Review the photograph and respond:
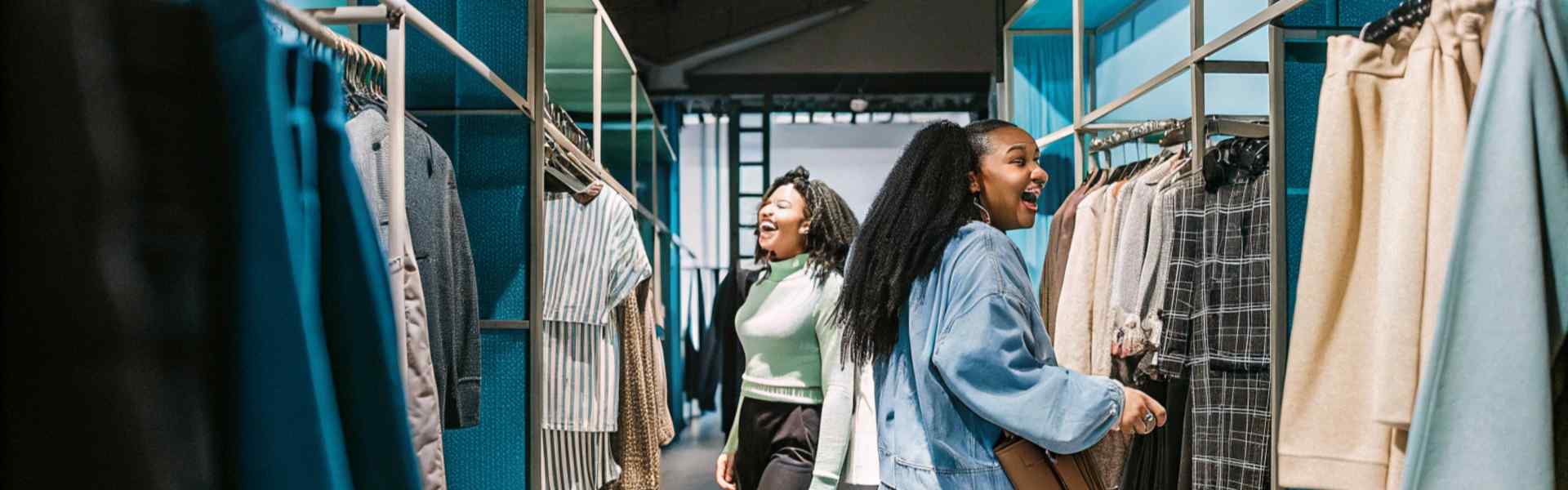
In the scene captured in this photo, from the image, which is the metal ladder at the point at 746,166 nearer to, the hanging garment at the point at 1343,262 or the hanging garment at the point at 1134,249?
the hanging garment at the point at 1134,249

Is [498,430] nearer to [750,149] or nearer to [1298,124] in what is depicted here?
[1298,124]

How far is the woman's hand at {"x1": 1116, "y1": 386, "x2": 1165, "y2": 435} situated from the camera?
5.94 feet

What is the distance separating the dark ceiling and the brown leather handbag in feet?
21.0

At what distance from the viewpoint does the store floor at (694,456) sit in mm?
6109

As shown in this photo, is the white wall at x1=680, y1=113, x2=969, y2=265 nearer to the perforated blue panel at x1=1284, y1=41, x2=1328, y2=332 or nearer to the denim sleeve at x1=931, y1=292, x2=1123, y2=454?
the perforated blue panel at x1=1284, y1=41, x2=1328, y2=332

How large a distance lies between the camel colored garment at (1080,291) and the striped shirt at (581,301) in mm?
1330

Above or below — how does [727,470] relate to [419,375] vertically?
below

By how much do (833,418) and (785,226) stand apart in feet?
2.49

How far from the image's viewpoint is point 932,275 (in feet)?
6.35

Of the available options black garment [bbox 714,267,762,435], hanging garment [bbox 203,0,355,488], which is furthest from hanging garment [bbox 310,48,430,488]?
black garment [bbox 714,267,762,435]

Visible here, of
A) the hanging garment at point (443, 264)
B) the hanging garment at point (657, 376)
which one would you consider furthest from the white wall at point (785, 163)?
the hanging garment at point (443, 264)

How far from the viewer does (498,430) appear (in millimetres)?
2580

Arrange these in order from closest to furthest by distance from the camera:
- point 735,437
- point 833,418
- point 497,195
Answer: point 497,195, point 833,418, point 735,437

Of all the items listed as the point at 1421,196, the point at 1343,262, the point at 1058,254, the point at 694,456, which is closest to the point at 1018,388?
the point at 1343,262
